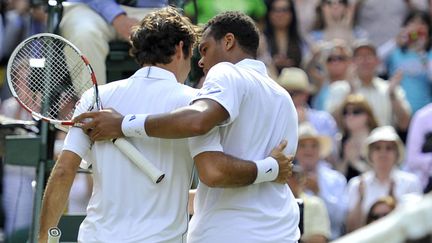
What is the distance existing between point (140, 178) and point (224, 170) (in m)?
0.36

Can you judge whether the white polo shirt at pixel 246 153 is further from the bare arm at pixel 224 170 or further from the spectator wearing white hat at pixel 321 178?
the spectator wearing white hat at pixel 321 178

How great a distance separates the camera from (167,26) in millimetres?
5445

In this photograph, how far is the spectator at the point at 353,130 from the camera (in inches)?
431

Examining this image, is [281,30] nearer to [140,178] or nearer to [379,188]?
[379,188]

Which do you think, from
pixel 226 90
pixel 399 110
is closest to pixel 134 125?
pixel 226 90

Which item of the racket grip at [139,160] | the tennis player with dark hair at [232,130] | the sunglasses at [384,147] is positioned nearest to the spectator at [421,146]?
the sunglasses at [384,147]

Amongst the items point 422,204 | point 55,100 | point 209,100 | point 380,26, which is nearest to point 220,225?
point 209,100

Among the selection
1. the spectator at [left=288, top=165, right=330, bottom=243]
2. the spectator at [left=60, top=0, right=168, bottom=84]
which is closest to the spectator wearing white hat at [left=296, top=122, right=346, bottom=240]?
the spectator at [left=288, top=165, right=330, bottom=243]

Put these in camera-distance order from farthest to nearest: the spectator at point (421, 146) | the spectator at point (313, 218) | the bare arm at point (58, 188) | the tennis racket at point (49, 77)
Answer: the spectator at point (421, 146) < the spectator at point (313, 218) < the tennis racket at point (49, 77) < the bare arm at point (58, 188)

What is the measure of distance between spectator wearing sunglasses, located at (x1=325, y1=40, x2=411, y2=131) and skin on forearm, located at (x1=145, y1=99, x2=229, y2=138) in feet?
20.2

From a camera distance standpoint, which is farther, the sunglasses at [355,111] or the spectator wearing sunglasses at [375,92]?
the spectator wearing sunglasses at [375,92]

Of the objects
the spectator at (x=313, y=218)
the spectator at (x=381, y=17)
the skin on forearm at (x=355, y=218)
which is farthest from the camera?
the spectator at (x=381, y=17)

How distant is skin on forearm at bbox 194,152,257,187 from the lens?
17.3 ft

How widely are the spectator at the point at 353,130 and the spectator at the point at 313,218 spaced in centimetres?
144
